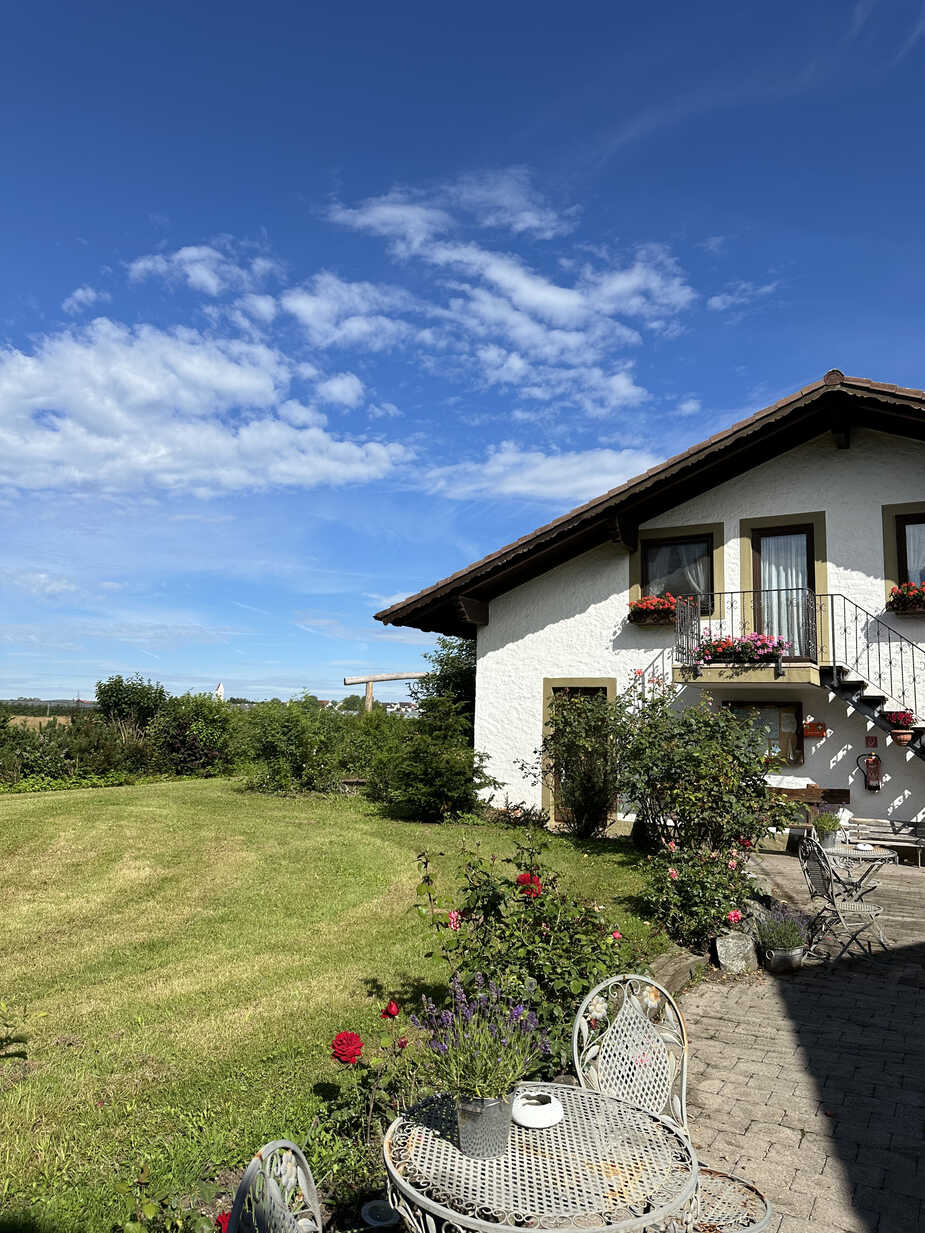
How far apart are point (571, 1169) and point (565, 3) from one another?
11.5 m

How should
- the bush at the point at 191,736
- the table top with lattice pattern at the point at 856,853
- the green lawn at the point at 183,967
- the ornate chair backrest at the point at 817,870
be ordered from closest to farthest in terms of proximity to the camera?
the green lawn at the point at 183,967
the ornate chair backrest at the point at 817,870
the table top with lattice pattern at the point at 856,853
the bush at the point at 191,736

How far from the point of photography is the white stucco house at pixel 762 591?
1148cm

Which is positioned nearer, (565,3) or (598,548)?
(565,3)

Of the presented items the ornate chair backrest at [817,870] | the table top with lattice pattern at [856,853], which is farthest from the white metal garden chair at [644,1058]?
the table top with lattice pattern at [856,853]

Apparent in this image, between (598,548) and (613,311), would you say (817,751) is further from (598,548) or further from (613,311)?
(613,311)

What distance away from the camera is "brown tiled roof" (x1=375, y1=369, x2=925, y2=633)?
1130 centimetres

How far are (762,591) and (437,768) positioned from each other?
6095 mm

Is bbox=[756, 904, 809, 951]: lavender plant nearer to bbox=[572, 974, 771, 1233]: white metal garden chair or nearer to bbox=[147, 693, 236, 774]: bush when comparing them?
bbox=[572, 974, 771, 1233]: white metal garden chair

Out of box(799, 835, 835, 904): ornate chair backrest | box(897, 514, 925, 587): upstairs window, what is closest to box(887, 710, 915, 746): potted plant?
box(897, 514, 925, 587): upstairs window

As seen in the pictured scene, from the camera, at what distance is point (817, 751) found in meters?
11.9

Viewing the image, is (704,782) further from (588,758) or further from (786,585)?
(786,585)

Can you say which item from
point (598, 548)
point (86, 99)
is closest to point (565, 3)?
point (86, 99)

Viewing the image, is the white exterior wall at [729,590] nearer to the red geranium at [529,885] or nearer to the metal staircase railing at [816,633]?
the metal staircase railing at [816,633]

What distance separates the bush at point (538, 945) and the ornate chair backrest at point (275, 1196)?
2048mm
